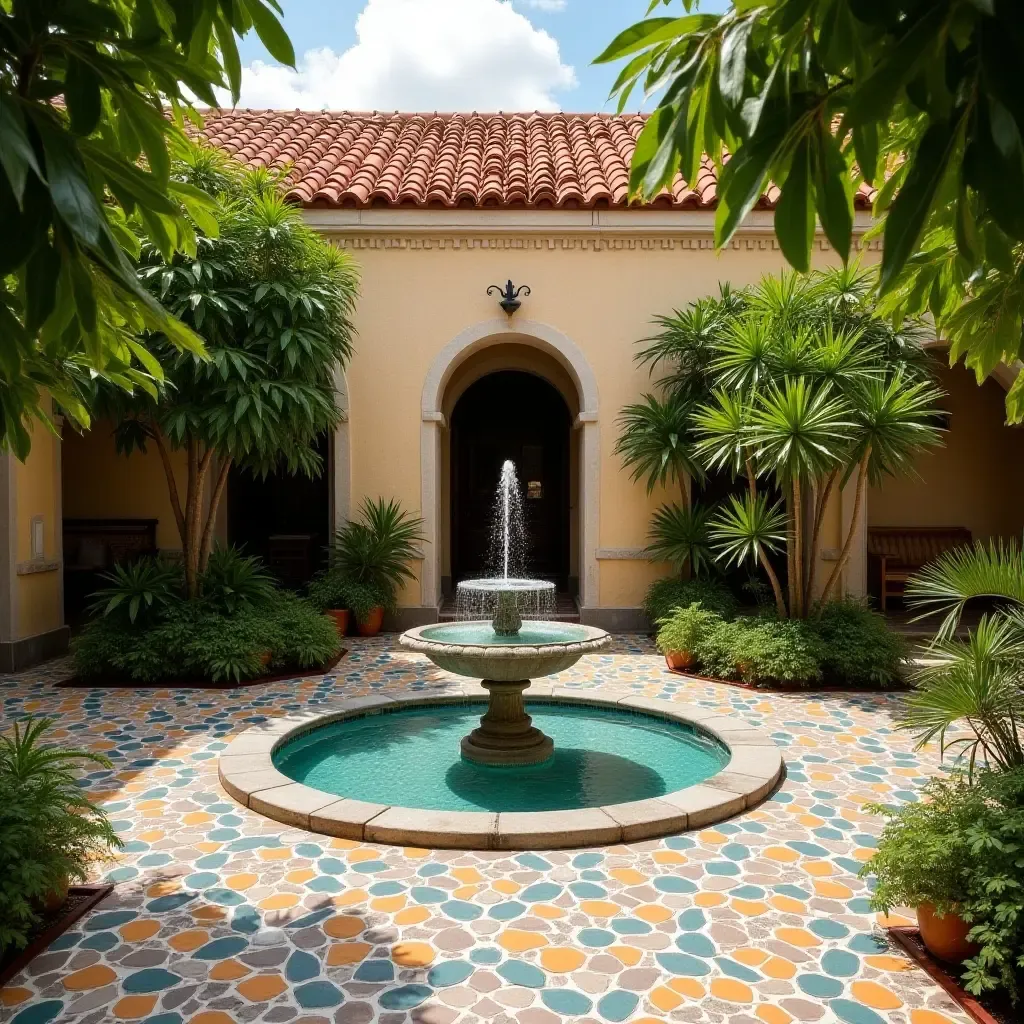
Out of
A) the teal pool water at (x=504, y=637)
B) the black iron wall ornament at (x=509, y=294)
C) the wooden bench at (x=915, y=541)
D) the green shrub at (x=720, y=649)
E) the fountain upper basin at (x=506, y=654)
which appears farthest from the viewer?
the wooden bench at (x=915, y=541)

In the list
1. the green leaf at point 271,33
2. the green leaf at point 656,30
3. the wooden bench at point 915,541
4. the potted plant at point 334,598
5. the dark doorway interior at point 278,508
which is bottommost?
the potted plant at point 334,598

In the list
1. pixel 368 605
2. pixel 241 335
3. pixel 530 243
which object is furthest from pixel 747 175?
pixel 530 243

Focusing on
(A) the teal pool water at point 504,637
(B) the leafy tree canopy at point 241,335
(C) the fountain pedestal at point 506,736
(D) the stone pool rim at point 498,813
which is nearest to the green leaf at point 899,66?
(D) the stone pool rim at point 498,813

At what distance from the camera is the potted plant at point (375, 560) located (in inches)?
401

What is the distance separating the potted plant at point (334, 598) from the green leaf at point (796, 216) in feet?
30.6

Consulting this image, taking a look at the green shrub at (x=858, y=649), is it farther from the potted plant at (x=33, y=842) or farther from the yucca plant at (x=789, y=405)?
the potted plant at (x=33, y=842)

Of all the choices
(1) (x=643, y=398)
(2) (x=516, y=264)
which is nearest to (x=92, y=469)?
(2) (x=516, y=264)

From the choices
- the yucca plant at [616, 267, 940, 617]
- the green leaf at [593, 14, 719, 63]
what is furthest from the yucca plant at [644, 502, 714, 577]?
the green leaf at [593, 14, 719, 63]

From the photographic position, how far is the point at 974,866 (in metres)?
3.12

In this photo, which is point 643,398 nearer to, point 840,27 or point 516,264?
point 516,264

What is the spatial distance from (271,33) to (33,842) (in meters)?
3.26

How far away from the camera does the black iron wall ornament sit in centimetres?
1048

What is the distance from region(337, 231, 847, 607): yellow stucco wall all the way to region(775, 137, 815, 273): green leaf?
31.8 feet

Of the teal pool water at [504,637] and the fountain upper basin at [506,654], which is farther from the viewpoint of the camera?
the teal pool water at [504,637]
